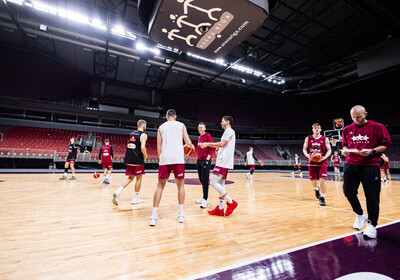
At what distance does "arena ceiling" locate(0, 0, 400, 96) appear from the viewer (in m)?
11.3

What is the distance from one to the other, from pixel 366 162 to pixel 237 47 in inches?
604

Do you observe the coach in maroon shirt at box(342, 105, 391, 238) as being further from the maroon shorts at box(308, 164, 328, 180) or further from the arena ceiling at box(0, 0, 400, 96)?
the arena ceiling at box(0, 0, 400, 96)

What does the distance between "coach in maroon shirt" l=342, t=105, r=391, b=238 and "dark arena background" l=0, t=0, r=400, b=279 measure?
12.2 inches

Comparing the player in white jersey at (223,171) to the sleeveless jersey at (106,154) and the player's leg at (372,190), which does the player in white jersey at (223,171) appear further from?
the sleeveless jersey at (106,154)

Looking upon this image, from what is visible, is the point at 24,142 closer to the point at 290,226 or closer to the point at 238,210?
the point at 238,210

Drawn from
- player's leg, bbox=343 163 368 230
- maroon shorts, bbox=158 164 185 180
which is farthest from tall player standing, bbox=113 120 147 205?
player's leg, bbox=343 163 368 230

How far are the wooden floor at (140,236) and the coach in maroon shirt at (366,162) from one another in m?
0.38

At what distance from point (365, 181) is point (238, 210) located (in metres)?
A: 2.16

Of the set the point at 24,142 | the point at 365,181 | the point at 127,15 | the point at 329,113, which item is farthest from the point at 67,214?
the point at 329,113

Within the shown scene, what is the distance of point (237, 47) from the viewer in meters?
15.6

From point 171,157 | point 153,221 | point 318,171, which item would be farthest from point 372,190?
point 153,221

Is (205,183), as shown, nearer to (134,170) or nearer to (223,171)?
(223,171)

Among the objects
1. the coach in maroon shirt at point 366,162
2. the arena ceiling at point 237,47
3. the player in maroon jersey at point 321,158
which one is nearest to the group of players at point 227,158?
the coach in maroon shirt at point 366,162

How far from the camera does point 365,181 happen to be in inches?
102
